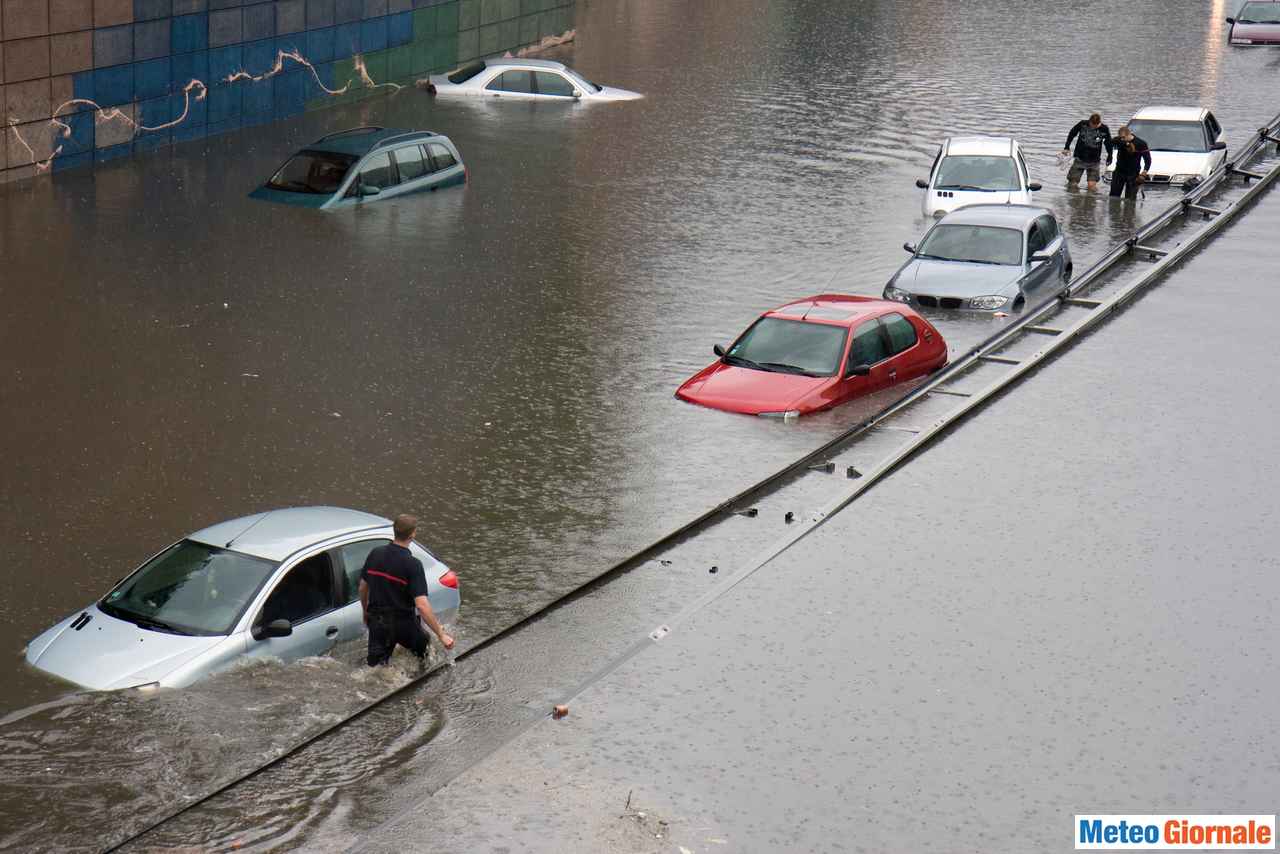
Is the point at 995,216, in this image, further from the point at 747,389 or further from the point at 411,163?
the point at 411,163

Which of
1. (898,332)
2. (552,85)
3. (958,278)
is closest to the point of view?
(898,332)

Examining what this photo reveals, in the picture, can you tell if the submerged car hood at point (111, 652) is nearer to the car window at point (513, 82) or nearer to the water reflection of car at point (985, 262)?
the water reflection of car at point (985, 262)

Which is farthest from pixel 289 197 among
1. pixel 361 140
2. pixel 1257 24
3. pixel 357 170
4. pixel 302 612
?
pixel 1257 24

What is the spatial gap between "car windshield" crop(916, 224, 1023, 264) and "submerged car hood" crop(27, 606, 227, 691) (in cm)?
1554

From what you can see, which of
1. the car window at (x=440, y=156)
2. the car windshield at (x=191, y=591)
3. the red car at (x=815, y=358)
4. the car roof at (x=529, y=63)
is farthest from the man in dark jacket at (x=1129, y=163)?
the car windshield at (x=191, y=591)

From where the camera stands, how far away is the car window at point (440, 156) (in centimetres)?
2978

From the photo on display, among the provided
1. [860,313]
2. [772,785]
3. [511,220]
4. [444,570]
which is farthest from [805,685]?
[511,220]

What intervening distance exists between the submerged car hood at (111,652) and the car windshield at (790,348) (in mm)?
9547

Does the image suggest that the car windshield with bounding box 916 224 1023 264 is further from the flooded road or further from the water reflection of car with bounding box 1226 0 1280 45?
the water reflection of car with bounding box 1226 0 1280 45

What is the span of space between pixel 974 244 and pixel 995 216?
0.66 metres

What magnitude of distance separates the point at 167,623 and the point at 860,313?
10.6 meters

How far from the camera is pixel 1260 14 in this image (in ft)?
171

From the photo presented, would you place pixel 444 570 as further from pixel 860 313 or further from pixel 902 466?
pixel 860 313

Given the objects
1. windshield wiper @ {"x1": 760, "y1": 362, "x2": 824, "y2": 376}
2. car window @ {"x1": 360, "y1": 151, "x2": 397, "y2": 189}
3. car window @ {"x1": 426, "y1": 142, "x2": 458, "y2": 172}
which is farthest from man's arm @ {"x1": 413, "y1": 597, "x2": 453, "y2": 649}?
car window @ {"x1": 426, "y1": 142, "x2": 458, "y2": 172}
